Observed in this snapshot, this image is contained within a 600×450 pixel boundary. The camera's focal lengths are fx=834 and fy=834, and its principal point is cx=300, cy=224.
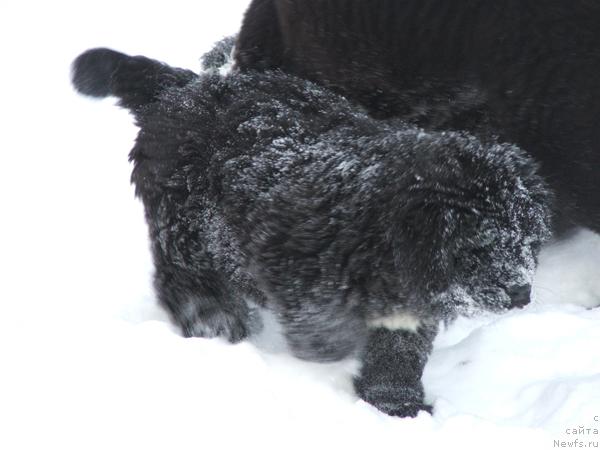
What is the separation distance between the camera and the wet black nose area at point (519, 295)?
120 inches

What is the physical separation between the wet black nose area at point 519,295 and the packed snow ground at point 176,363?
0.41 m

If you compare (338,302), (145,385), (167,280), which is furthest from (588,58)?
(145,385)

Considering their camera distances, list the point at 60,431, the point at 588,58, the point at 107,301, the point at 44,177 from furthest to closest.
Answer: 1. the point at 44,177
2. the point at 107,301
3. the point at 588,58
4. the point at 60,431

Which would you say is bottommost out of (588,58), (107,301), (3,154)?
(107,301)

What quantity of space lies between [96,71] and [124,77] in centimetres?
15

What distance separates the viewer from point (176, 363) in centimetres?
302

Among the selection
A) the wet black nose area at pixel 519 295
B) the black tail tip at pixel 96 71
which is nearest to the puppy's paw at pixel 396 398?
the wet black nose area at pixel 519 295

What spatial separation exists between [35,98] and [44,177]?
1.50m

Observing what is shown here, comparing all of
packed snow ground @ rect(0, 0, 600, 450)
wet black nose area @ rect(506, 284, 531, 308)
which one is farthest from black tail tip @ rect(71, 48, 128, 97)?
wet black nose area @ rect(506, 284, 531, 308)

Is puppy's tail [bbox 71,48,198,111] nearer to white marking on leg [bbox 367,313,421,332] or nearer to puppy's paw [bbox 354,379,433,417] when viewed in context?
white marking on leg [bbox 367,313,421,332]

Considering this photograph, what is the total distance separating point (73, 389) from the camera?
2.83m

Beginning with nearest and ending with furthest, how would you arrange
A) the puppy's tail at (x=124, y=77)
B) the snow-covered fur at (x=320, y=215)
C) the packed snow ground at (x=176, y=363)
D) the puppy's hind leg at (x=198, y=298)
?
1. the packed snow ground at (x=176, y=363)
2. the snow-covered fur at (x=320, y=215)
3. the puppy's hind leg at (x=198, y=298)
4. the puppy's tail at (x=124, y=77)

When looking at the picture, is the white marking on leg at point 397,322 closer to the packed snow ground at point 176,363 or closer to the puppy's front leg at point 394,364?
the puppy's front leg at point 394,364

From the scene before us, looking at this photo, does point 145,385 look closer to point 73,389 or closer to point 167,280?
point 73,389
